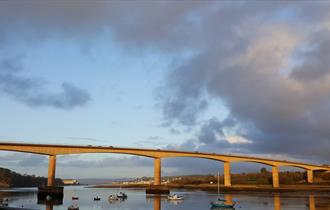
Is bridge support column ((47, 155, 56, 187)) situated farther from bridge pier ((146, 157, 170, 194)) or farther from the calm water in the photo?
bridge pier ((146, 157, 170, 194))

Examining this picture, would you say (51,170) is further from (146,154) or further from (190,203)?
(190,203)

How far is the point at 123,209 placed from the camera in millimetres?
46969

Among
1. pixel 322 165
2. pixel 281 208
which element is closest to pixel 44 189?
pixel 281 208

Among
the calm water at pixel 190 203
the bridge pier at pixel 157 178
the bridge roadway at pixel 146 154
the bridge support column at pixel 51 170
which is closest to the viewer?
the calm water at pixel 190 203

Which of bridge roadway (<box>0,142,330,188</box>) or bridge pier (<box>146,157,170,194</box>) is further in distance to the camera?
bridge pier (<box>146,157,170,194</box>)

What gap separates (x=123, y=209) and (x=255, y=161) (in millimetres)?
64770

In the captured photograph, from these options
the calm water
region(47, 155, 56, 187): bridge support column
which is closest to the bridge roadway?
region(47, 155, 56, 187): bridge support column

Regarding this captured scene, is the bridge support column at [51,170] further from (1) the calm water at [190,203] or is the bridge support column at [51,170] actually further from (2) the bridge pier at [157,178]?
(2) the bridge pier at [157,178]

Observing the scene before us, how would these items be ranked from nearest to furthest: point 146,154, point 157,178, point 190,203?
point 190,203
point 146,154
point 157,178

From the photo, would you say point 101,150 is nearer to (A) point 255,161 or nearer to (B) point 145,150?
(B) point 145,150

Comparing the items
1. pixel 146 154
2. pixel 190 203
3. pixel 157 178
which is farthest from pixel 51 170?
pixel 190 203

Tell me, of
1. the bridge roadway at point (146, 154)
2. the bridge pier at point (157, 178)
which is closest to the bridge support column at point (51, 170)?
the bridge roadway at point (146, 154)

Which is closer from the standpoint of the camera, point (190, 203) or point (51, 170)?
point (190, 203)

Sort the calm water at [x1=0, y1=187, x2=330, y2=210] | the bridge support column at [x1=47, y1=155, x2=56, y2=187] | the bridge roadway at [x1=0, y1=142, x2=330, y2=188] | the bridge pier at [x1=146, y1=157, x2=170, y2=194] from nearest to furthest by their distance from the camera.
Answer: the calm water at [x1=0, y1=187, x2=330, y2=210] < the bridge roadway at [x1=0, y1=142, x2=330, y2=188] < the bridge support column at [x1=47, y1=155, x2=56, y2=187] < the bridge pier at [x1=146, y1=157, x2=170, y2=194]
